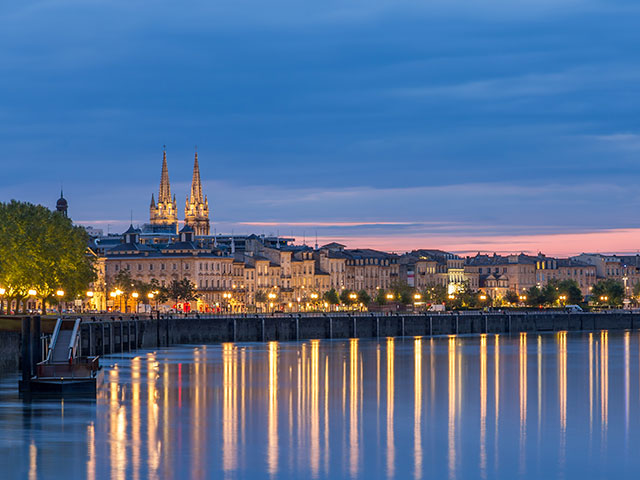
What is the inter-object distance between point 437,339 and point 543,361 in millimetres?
42316

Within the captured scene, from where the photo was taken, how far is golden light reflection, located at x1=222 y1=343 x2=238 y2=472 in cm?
4344

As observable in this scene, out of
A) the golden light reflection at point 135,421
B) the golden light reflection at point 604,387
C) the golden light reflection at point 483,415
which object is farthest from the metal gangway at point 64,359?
the golden light reflection at point 604,387

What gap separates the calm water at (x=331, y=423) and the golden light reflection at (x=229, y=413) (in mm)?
81

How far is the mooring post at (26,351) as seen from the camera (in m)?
55.9

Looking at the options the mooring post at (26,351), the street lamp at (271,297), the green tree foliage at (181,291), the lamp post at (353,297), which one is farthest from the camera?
the lamp post at (353,297)

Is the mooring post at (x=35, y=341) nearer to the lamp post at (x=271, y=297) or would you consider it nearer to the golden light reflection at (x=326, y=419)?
the golden light reflection at (x=326, y=419)

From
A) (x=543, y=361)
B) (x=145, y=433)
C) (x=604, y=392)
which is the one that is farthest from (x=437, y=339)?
(x=145, y=433)

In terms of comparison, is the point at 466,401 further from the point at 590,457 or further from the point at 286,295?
the point at 286,295

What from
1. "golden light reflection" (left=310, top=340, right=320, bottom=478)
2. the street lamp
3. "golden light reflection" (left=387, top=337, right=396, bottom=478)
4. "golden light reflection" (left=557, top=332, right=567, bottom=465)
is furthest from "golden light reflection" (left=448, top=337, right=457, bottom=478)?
the street lamp

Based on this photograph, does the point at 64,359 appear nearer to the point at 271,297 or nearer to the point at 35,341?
the point at 35,341

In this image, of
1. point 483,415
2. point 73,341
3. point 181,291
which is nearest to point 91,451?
point 73,341

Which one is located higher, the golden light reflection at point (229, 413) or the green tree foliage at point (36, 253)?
the green tree foliage at point (36, 253)

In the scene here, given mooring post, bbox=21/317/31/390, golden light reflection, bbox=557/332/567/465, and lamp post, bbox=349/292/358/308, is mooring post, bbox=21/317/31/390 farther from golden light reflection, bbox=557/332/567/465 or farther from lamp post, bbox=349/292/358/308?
lamp post, bbox=349/292/358/308

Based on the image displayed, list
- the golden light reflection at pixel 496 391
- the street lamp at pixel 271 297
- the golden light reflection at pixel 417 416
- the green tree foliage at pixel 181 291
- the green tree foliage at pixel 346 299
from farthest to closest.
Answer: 1. the green tree foliage at pixel 346 299
2. the street lamp at pixel 271 297
3. the green tree foliage at pixel 181 291
4. the golden light reflection at pixel 496 391
5. the golden light reflection at pixel 417 416
